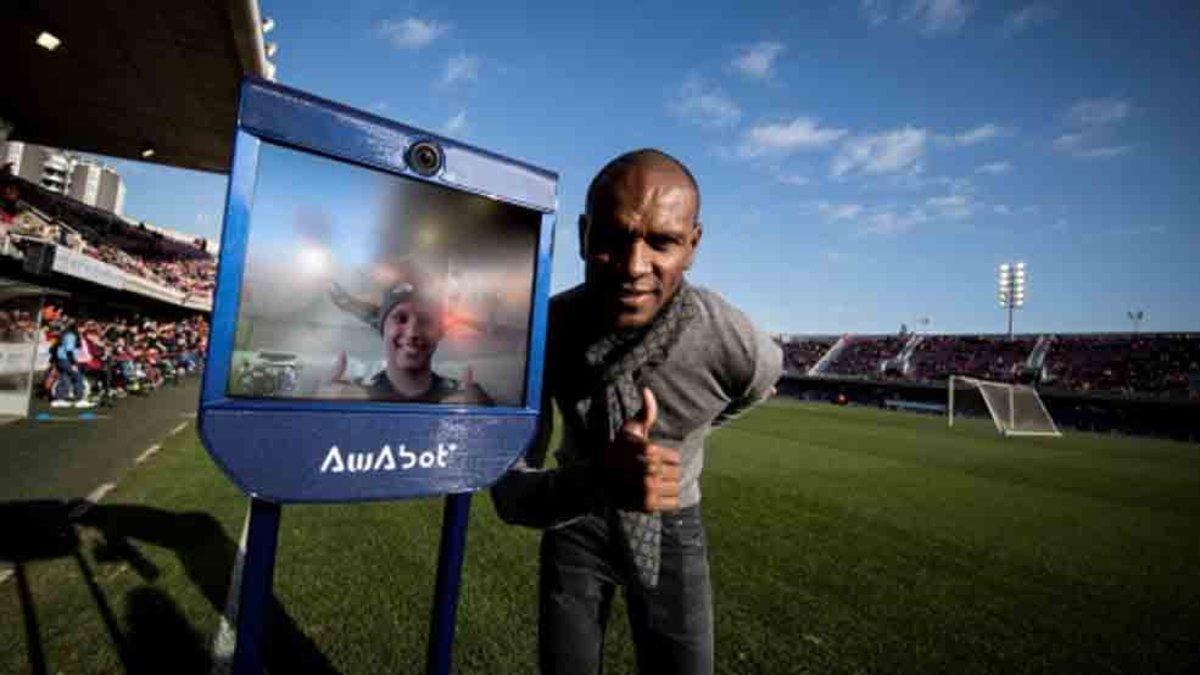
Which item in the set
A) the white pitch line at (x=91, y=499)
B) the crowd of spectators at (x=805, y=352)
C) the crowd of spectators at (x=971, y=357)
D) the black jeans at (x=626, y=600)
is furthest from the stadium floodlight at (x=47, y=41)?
the crowd of spectators at (x=805, y=352)

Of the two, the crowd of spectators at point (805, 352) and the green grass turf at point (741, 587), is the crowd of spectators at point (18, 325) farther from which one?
the crowd of spectators at point (805, 352)

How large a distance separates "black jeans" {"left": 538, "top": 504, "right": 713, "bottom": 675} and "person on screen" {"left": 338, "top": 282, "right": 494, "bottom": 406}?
24.2 inches

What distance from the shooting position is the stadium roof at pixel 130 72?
9.51 m

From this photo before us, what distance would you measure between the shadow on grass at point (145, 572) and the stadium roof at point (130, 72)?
26.5 ft

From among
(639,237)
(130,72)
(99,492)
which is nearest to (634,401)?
(639,237)

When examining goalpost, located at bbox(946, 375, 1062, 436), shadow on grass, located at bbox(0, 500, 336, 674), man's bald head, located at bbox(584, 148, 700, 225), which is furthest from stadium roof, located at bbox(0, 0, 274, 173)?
goalpost, located at bbox(946, 375, 1062, 436)

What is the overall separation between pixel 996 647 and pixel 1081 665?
15.3 inches

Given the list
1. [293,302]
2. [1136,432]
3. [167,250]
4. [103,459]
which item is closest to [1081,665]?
[293,302]

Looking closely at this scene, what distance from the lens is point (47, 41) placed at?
10.3 metres

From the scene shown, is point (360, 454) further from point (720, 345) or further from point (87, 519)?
point (87, 519)

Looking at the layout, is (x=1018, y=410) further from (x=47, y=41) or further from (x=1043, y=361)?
(x=47, y=41)

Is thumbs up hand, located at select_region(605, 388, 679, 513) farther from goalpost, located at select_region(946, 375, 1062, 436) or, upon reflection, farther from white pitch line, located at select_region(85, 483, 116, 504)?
goalpost, located at select_region(946, 375, 1062, 436)

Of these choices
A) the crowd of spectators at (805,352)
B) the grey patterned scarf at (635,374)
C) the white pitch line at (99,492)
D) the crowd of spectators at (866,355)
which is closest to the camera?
the grey patterned scarf at (635,374)

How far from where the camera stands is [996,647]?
10.9 ft
